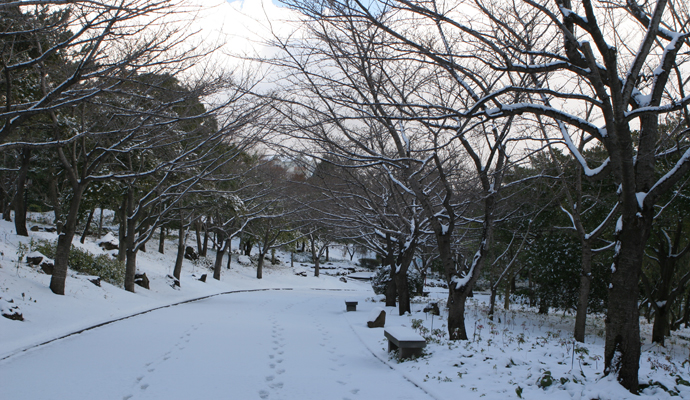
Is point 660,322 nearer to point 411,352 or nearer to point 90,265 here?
point 411,352

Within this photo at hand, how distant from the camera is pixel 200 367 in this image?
6148mm

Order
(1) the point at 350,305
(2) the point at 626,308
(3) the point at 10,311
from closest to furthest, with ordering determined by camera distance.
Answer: (2) the point at 626,308 → (3) the point at 10,311 → (1) the point at 350,305

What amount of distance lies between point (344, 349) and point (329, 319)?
513 centimetres

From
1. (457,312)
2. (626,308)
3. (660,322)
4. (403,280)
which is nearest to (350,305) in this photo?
(403,280)

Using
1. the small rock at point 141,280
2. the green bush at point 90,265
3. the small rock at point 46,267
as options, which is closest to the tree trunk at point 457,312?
the small rock at point 46,267

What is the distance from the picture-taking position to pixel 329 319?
13.2m

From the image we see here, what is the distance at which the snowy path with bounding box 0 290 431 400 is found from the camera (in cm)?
498

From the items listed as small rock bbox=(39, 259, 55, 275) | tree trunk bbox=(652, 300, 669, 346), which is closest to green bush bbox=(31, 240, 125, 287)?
small rock bbox=(39, 259, 55, 275)

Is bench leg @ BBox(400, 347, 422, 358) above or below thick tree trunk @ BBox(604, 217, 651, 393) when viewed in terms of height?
below

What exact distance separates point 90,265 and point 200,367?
11.4m

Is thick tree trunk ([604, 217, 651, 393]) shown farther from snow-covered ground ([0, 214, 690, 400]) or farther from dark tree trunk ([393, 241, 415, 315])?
dark tree trunk ([393, 241, 415, 315])

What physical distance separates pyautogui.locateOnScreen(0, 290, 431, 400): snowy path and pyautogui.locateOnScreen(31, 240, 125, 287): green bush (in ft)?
21.2

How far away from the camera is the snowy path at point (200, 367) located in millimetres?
4984

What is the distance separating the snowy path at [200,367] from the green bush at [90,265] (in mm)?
6470
